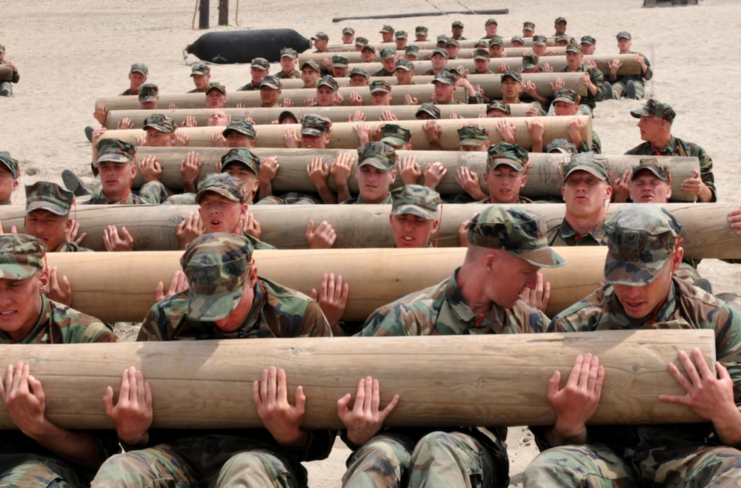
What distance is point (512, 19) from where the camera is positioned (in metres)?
25.8

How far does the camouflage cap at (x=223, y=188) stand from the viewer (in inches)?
205

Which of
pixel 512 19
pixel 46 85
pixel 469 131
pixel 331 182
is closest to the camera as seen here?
pixel 331 182

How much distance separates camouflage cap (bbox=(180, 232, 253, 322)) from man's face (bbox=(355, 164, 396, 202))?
8.49ft

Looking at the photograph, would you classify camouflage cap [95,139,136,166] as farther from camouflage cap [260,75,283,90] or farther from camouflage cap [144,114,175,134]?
camouflage cap [260,75,283,90]

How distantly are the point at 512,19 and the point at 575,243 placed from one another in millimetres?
21698

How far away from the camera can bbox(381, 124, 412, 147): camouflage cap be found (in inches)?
295

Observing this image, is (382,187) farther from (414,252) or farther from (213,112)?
(213,112)

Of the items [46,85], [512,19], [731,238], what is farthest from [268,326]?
[512,19]

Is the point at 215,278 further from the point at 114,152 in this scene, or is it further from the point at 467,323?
the point at 114,152

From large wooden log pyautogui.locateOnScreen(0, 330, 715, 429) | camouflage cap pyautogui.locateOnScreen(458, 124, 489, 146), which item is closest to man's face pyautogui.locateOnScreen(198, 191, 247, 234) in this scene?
large wooden log pyautogui.locateOnScreen(0, 330, 715, 429)

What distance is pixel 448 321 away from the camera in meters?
3.94

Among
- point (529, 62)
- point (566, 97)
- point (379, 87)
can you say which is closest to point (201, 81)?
point (379, 87)

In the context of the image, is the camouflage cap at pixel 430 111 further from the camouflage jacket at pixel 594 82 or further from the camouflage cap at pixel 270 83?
the camouflage jacket at pixel 594 82

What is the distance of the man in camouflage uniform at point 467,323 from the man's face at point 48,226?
8.54 feet
